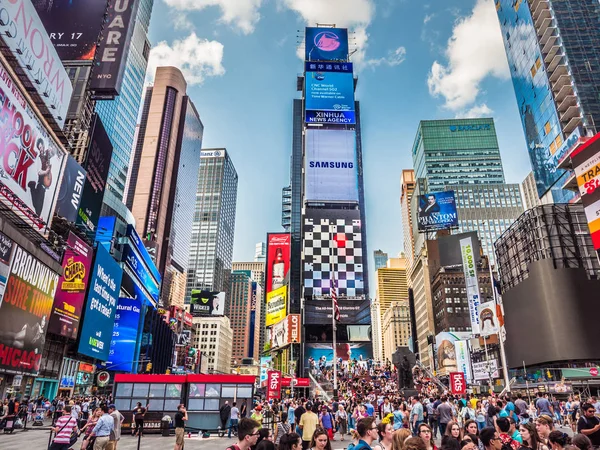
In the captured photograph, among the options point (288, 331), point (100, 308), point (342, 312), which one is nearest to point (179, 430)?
point (100, 308)

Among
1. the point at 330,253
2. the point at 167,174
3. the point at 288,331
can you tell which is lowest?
the point at 288,331

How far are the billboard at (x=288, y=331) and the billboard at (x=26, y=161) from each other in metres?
35.4

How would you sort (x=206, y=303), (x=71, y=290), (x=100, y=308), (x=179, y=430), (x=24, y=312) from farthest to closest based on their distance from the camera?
1. (x=206, y=303)
2. (x=100, y=308)
3. (x=71, y=290)
4. (x=24, y=312)
5. (x=179, y=430)

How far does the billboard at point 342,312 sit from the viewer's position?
5406 cm

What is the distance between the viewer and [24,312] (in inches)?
1168

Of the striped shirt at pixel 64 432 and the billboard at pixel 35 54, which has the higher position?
the billboard at pixel 35 54

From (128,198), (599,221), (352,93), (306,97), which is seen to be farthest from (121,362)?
(128,198)

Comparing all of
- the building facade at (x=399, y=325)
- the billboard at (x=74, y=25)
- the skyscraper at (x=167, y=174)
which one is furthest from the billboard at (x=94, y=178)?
the building facade at (x=399, y=325)

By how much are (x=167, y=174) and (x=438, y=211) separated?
98.7 meters

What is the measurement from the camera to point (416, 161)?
595 ft

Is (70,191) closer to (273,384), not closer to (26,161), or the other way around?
(26,161)

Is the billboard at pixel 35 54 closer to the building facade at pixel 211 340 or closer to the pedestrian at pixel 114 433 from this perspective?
the pedestrian at pixel 114 433

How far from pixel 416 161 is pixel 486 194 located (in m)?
43.2

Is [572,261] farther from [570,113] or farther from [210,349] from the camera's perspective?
[210,349]
